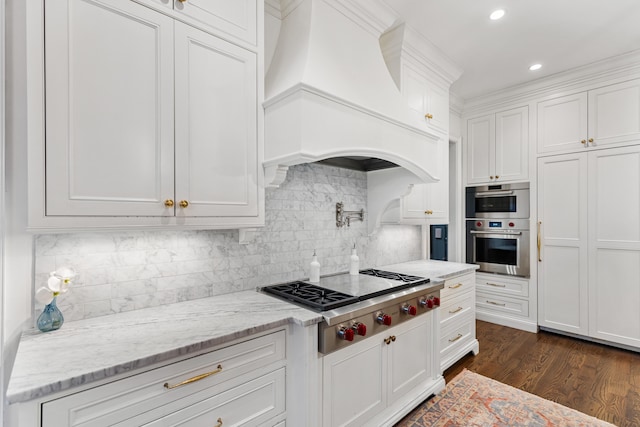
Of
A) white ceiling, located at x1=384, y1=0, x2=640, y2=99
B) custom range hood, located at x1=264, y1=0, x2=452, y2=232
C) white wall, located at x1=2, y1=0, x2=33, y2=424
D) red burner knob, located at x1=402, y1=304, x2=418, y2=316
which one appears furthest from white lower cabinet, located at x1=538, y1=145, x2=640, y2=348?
white wall, located at x1=2, y1=0, x2=33, y2=424

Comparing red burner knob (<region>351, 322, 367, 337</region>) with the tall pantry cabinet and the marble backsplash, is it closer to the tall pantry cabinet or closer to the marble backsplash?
the marble backsplash

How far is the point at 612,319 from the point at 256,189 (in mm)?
Result: 3739

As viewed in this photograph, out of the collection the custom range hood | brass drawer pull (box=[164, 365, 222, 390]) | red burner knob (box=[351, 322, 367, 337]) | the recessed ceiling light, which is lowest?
brass drawer pull (box=[164, 365, 222, 390])

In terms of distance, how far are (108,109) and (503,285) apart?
4.19 meters

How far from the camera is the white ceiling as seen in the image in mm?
2221

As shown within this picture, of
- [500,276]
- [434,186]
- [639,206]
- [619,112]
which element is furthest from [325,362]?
[619,112]

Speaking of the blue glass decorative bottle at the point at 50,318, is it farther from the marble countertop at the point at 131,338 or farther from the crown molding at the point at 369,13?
the crown molding at the point at 369,13

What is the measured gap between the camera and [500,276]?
12.4ft

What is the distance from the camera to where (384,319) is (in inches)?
71.7

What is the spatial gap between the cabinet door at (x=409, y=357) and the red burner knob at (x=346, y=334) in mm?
475

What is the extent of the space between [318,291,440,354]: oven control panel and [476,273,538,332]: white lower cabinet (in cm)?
195

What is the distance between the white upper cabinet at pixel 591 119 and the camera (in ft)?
9.70

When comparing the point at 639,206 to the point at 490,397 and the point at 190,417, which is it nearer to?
the point at 490,397

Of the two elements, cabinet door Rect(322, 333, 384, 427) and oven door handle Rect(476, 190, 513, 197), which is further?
oven door handle Rect(476, 190, 513, 197)
